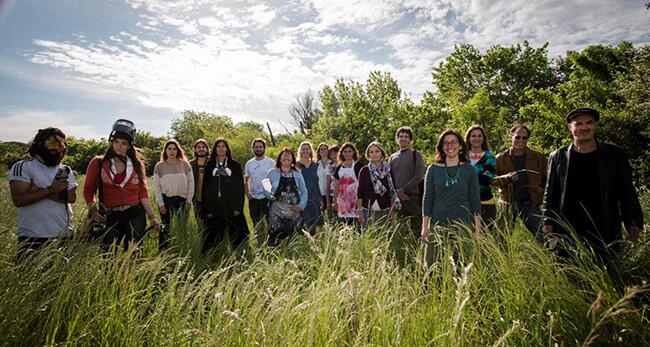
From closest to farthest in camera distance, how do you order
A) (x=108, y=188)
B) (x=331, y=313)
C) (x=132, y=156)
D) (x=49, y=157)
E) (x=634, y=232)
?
(x=331, y=313), (x=634, y=232), (x=49, y=157), (x=108, y=188), (x=132, y=156)

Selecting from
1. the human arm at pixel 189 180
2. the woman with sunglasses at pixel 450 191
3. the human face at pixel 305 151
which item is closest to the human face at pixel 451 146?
the woman with sunglasses at pixel 450 191

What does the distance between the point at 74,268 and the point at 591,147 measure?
12.4ft

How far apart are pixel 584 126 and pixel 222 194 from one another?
434cm

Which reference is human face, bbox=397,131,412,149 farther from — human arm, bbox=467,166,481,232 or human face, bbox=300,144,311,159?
human face, bbox=300,144,311,159

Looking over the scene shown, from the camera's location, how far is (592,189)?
112 inches

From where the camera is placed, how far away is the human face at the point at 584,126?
278 cm

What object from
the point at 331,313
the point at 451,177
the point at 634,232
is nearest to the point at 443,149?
the point at 451,177

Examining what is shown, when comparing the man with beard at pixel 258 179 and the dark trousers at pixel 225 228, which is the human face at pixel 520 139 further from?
the dark trousers at pixel 225 228

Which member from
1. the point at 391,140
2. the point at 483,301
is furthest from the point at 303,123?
the point at 483,301

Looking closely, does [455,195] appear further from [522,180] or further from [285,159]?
[285,159]

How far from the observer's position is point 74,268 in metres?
2.04

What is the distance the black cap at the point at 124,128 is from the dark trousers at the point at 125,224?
0.74 m

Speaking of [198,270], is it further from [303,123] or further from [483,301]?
[303,123]

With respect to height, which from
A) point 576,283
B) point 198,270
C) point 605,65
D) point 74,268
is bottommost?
point 198,270
